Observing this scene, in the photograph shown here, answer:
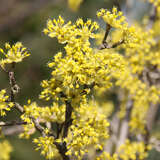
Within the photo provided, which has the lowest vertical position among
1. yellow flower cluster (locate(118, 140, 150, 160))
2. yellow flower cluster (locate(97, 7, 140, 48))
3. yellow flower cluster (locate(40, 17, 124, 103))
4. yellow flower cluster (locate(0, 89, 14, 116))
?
yellow flower cluster (locate(118, 140, 150, 160))

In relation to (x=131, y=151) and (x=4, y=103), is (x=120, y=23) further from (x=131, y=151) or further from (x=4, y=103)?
(x=131, y=151)

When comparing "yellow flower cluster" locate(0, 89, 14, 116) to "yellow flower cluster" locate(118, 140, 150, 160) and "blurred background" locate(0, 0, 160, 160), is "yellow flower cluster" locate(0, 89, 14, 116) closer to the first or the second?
"yellow flower cluster" locate(118, 140, 150, 160)

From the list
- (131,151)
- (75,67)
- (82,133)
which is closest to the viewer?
(75,67)

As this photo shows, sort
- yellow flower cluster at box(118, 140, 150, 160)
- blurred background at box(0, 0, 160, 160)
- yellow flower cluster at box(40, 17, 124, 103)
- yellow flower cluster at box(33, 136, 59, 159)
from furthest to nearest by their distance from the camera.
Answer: blurred background at box(0, 0, 160, 160) → yellow flower cluster at box(118, 140, 150, 160) → yellow flower cluster at box(33, 136, 59, 159) → yellow flower cluster at box(40, 17, 124, 103)

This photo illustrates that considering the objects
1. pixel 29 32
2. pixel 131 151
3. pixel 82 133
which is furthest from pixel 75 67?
pixel 29 32

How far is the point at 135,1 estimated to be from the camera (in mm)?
2779

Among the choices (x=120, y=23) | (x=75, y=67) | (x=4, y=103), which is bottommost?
(x=4, y=103)

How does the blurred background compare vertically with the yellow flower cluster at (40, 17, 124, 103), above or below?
above

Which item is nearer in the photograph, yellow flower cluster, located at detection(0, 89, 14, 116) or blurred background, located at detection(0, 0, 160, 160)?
yellow flower cluster, located at detection(0, 89, 14, 116)


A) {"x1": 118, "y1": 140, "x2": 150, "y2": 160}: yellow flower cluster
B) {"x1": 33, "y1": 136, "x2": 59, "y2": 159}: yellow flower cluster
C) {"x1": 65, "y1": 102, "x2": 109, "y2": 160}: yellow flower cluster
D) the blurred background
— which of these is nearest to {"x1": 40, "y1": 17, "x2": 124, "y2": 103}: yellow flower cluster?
{"x1": 65, "y1": 102, "x2": 109, "y2": 160}: yellow flower cluster

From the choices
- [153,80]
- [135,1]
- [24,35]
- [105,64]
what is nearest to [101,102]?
[153,80]

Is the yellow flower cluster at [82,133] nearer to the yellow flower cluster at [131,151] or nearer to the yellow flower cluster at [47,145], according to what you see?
the yellow flower cluster at [47,145]

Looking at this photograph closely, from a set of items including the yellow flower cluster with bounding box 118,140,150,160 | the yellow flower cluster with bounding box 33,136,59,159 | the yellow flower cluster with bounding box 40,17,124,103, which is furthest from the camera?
the yellow flower cluster with bounding box 118,140,150,160

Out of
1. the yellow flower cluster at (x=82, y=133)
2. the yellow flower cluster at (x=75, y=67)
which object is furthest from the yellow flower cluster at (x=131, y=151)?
the yellow flower cluster at (x=75, y=67)
